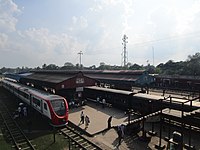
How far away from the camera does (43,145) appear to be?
13508 millimetres

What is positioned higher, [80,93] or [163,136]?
[80,93]

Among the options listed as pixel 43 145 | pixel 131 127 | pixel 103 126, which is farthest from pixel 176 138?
pixel 43 145

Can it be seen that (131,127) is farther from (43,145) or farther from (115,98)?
(115,98)

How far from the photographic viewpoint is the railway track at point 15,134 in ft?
44.4

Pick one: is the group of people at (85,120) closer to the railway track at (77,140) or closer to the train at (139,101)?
the railway track at (77,140)

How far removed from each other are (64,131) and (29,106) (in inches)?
359

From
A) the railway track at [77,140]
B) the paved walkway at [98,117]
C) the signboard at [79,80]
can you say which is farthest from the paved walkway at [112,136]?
the signboard at [79,80]

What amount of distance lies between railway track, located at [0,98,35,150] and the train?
10.7 m

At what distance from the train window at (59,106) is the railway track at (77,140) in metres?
1.62

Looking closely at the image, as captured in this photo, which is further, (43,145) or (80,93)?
(80,93)

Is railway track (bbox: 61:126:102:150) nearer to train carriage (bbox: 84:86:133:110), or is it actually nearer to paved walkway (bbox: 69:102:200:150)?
paved walkway (bbox: 69:102:200:150)

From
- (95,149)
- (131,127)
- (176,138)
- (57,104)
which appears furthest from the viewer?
(57,104)

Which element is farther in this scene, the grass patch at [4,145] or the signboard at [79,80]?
the signboard at [79,80]

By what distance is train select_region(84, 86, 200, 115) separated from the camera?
50.8ft
